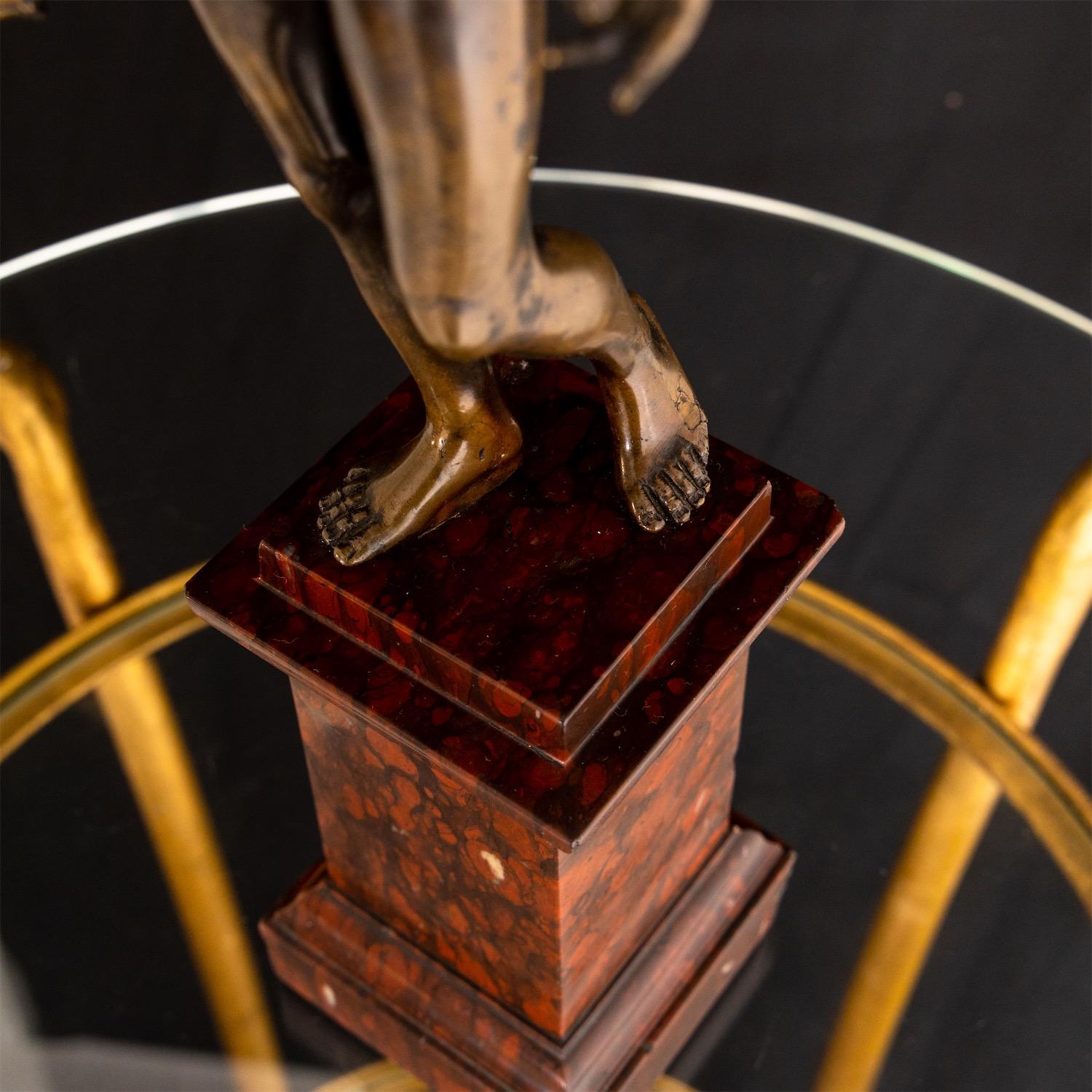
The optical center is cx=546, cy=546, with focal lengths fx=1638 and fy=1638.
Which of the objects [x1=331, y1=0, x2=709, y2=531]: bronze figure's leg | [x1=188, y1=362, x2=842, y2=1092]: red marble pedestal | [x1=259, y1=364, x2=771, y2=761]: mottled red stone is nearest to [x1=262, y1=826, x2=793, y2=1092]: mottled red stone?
[x1=188, y1=362, x2=842, y2=1092]: red marble pedestal

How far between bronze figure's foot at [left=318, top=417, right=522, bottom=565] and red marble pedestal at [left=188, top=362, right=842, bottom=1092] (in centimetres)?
1

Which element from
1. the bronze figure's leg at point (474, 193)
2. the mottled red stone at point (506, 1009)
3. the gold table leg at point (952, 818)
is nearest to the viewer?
the bronze figure's leg at point (474, 193)

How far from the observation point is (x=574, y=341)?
92 cm

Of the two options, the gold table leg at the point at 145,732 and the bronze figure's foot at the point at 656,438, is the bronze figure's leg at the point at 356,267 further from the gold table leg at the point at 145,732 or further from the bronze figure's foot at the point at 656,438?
the gold table leg at the point at 145,732

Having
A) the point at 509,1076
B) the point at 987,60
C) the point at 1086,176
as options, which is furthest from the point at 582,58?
the point at 987,60

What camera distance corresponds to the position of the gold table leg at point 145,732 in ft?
4.27

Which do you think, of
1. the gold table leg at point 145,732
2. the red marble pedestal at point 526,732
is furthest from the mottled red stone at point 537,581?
the gold table leg at point 145,732

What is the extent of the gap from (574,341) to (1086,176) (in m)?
1.46

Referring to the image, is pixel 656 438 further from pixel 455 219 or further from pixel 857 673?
pixel 857 673

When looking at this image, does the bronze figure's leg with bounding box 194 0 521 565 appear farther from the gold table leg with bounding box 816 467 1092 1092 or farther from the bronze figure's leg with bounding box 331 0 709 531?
the gold table leg with bounding box 816 467 1092 1092

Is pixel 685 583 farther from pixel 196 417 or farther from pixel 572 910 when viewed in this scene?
pixel 196 417

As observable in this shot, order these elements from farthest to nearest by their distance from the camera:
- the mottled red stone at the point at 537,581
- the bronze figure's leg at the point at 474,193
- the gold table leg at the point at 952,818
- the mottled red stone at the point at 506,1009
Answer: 1. the gold table leg at the point at 952,818
2. the mottled red stone at the point at 506,1009
3. the mottled red stone at the point at 537,581
4. the bronze figure's leg at the point at 474,193

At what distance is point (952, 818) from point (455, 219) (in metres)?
0.80

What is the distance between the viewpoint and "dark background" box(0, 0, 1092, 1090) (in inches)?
51.5
